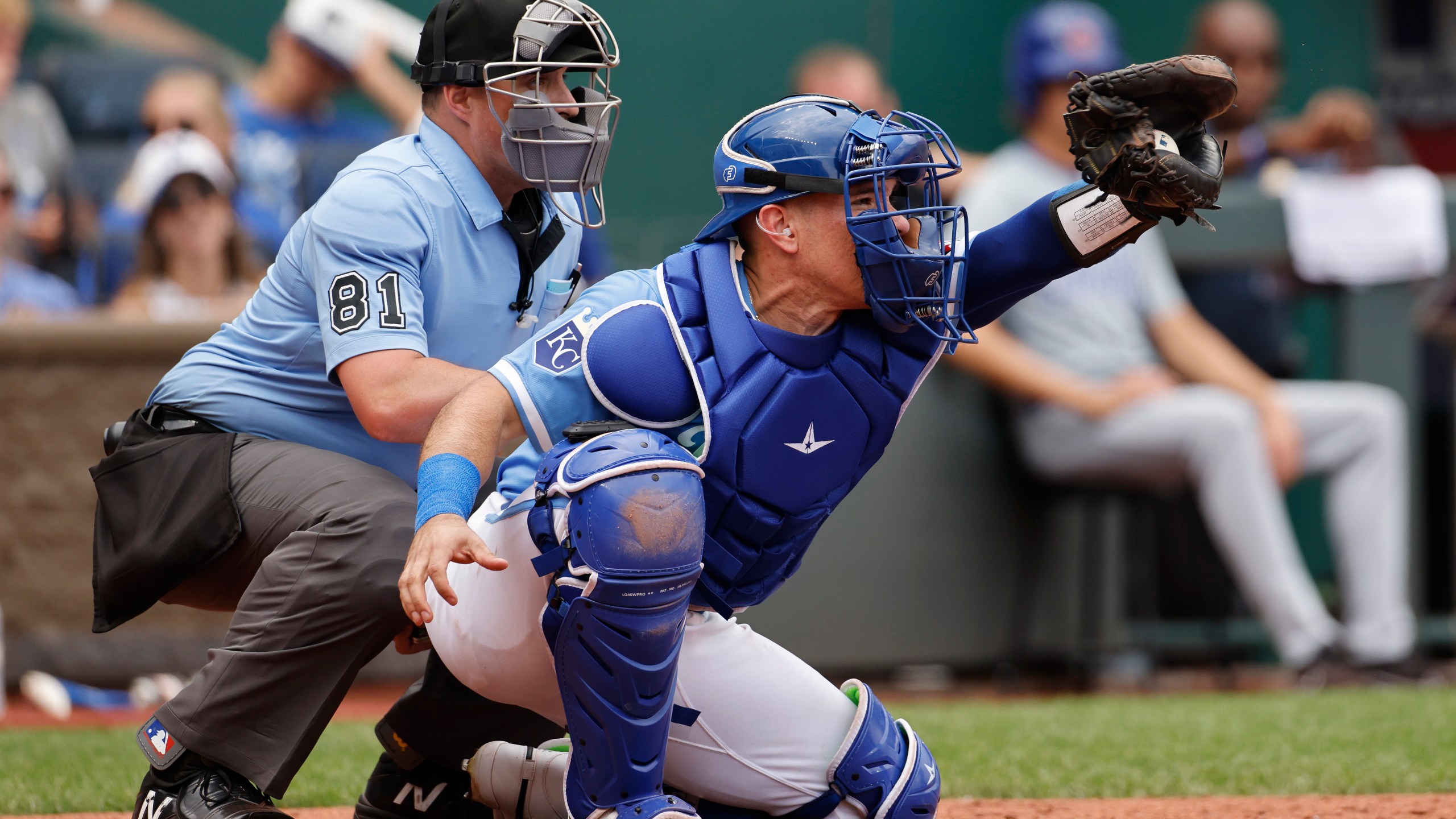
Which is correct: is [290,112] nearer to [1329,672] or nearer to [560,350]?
[1329,672]

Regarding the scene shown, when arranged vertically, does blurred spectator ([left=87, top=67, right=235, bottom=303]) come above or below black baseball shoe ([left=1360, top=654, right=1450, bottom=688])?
above

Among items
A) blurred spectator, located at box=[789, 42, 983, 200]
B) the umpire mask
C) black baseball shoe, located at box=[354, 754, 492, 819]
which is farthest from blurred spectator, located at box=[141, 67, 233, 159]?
black baseball shoe, located at box=[354, 754, 492, 819]

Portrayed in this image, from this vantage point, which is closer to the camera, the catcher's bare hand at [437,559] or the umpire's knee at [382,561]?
the catcher's bare hand at [437,559]

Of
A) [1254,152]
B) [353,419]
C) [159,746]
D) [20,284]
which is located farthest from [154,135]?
[159,746]

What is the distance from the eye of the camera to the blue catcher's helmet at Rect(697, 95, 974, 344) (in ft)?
7.55

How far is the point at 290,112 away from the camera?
21.8ft

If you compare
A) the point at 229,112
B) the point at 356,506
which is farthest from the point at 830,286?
the point at 229,112

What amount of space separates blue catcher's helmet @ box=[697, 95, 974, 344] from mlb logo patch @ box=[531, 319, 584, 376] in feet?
1.00

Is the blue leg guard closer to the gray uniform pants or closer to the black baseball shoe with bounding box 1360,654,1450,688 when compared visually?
the gray uniform pants

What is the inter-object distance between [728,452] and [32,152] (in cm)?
539

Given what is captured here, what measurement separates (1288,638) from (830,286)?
3405 millimetres

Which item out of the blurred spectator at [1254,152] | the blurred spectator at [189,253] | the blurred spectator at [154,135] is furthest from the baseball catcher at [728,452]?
the blurred spectator at [154,135]

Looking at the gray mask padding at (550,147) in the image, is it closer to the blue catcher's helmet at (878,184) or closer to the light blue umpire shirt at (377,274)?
the light blue umpire shirt at (377,274)

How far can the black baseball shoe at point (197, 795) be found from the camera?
242 cm
